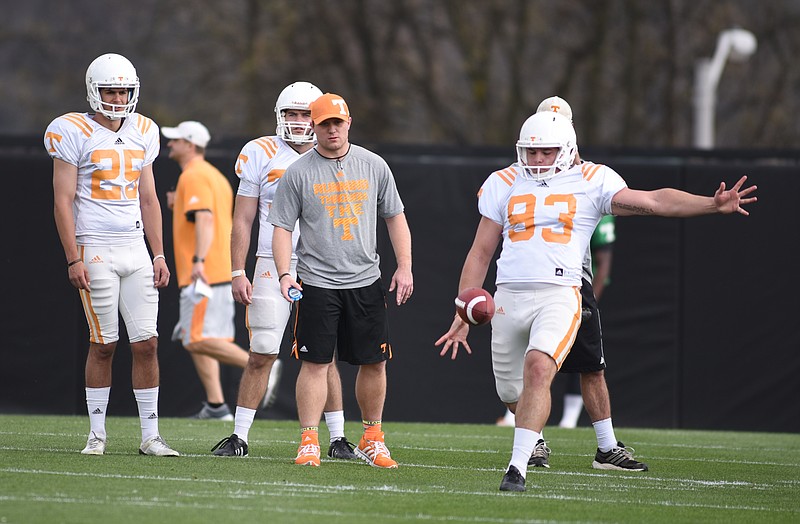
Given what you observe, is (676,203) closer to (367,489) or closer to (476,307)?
(476,307)

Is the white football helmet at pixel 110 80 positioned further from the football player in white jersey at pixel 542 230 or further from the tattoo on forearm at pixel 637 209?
the tattoo on forearm at pixel 637 209

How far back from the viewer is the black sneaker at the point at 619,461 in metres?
7.71

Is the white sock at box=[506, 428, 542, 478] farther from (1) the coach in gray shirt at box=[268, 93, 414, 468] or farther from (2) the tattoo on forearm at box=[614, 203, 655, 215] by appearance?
(2) the tattoo on forearm at box=[614, 203, 655, 215]

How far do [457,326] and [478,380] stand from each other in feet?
16.4

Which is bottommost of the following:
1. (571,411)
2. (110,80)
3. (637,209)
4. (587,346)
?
(571,411)

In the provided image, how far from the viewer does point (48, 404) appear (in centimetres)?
1158

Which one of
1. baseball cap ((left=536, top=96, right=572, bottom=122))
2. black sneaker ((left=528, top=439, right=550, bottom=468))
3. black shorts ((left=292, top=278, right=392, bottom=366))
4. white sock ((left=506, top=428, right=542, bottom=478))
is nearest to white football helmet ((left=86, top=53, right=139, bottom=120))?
black shorts ((left=292, top=278, right=392, bottom=366))

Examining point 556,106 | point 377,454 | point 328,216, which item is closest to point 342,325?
point 328,216

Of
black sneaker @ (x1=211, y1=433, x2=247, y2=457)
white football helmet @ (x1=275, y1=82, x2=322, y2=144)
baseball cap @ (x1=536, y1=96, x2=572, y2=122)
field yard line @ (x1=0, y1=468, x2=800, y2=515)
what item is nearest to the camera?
field yard line @ (x1=0, y1=468, x2=800, y2=515)

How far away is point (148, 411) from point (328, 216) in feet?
4.84

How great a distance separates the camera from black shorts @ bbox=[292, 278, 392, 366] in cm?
720

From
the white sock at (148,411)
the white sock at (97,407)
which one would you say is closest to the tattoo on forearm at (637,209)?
the white sock at (148,411)

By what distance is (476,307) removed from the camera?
6.82m

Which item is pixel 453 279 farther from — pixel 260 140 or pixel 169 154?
pixel 260 140
